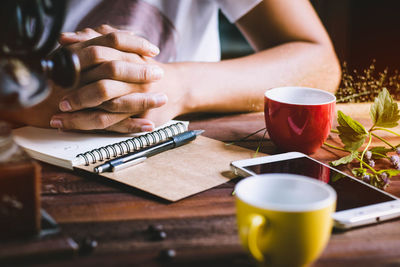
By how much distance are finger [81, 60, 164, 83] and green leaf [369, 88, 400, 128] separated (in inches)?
17.4

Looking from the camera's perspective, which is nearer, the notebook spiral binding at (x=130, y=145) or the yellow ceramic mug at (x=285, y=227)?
the yellow ceramic mug at (x=285, y=227)

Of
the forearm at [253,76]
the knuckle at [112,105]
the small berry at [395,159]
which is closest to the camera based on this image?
the small berry at [395,159]

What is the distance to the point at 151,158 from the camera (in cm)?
81

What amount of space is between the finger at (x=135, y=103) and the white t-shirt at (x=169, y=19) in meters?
0.52

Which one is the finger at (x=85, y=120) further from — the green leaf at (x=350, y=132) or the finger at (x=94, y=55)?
the green leaf at (x=350, y=132)

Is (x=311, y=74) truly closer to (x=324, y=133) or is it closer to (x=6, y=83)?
(x=324, y=133)

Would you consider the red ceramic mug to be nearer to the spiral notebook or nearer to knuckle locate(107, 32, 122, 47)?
the spiral notebook

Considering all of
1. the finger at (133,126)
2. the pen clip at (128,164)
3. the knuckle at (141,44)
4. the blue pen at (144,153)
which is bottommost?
the pen clip at (128,164)

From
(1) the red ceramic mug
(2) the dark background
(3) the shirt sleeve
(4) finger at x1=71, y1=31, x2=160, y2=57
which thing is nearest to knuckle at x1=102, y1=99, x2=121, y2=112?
(4) finger at x1=71, y1=31, x2=160, y2=57

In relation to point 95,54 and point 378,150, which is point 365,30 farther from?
point 95,54

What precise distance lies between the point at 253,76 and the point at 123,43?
0.40m

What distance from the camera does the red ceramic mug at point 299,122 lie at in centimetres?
82

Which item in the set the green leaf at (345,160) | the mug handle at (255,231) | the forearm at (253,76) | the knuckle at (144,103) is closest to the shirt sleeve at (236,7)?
the forearm at (253,76)

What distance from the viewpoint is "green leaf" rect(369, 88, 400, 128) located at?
0.84 meters
